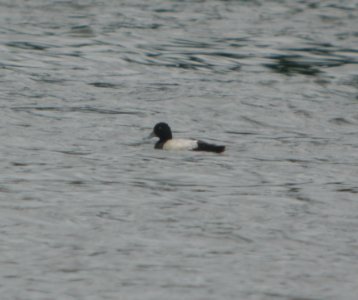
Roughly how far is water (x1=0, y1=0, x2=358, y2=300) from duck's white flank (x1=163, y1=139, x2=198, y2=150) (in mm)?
119

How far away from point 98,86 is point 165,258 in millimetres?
11029

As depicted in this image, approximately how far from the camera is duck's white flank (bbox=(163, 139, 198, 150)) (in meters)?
15.4

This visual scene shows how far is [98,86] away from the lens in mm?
20859

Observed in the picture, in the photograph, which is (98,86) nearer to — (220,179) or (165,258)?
(220,179)

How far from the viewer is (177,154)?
15.6 m

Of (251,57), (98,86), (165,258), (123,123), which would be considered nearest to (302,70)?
(251,57)

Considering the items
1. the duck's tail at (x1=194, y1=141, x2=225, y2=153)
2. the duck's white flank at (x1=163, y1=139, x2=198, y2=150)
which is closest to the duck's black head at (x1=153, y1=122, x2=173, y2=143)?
the duck's white flank at (x1=163, y1=139, x2=198, y2=150)

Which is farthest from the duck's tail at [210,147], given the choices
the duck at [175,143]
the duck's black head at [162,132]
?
the duck's black head at [162,132]

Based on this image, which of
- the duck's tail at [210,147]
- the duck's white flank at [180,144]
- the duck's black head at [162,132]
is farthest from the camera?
the duck's black head at [162,132]

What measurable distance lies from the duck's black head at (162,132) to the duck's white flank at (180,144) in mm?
115

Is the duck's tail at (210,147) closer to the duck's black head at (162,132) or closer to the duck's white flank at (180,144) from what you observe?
the duck's white flank at (180,144)

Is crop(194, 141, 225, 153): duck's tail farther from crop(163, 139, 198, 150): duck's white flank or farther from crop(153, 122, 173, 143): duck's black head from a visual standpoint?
crop(153, 122, 173, 143): duck's black head

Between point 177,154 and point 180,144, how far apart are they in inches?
6.1

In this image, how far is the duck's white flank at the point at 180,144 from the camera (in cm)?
1543
